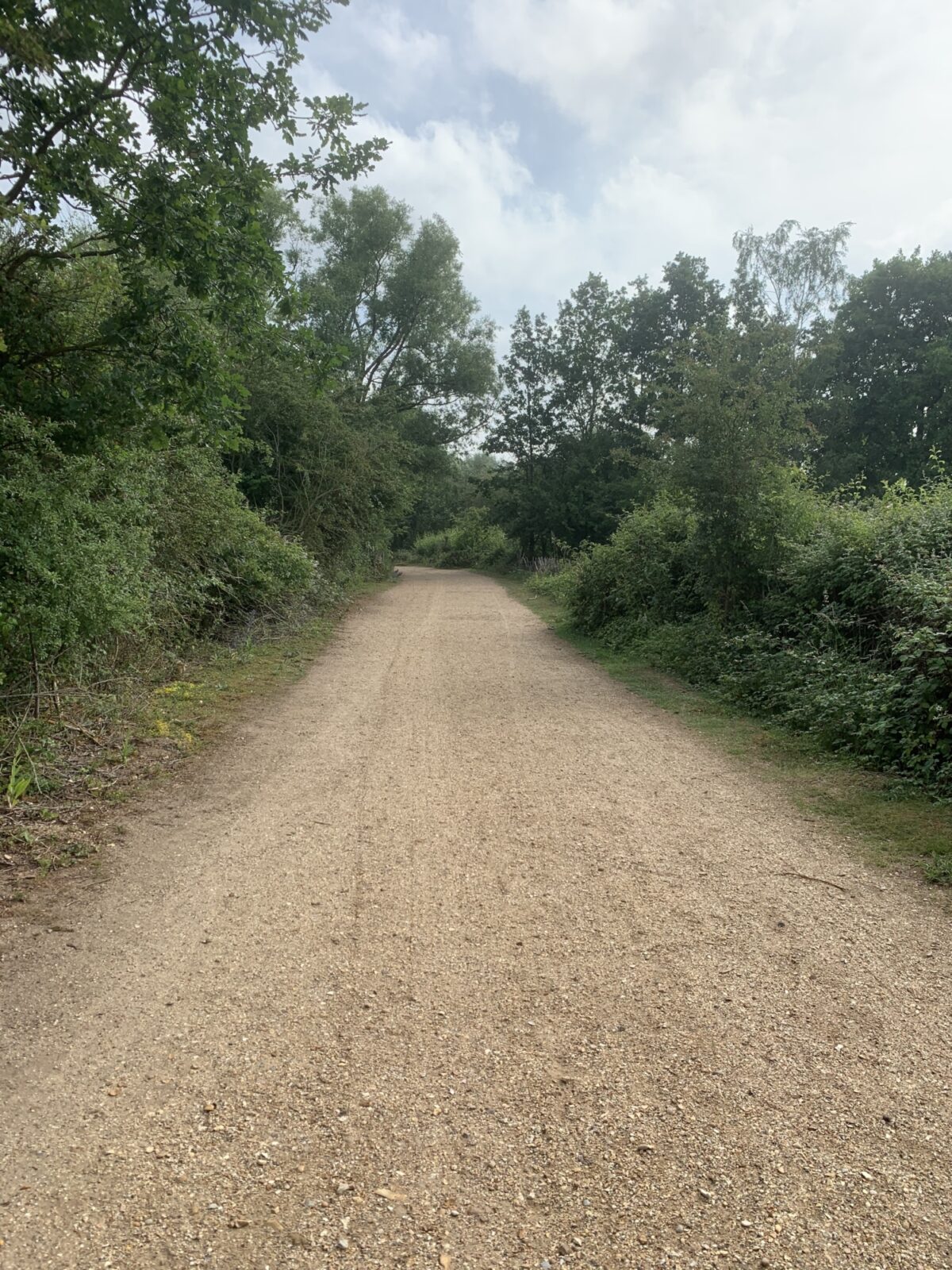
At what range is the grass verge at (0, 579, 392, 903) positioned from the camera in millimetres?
4691

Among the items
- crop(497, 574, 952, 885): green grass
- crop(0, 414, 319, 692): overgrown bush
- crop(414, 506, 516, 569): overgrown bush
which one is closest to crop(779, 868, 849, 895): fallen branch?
crop(497, 574, 952, 885): green grass

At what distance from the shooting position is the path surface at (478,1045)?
2.18 m

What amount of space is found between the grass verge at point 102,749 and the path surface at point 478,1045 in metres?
0.38

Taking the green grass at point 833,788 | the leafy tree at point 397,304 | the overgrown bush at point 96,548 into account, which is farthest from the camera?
the leafy tree at point 397,304

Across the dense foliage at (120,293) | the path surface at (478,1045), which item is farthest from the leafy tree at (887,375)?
the path surface at (478,1045)

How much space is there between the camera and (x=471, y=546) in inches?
1815

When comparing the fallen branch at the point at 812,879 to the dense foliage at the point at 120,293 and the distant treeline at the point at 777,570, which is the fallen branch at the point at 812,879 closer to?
the distant treeline at the point at 777,570

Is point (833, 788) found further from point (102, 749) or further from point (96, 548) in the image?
point (96, 548)

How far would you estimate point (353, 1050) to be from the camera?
2912 mm

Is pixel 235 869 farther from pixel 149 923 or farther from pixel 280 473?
pixel 280 473

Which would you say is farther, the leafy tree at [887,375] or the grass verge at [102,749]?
the leafy tree at [887,375]

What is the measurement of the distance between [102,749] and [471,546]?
4033 centimetres

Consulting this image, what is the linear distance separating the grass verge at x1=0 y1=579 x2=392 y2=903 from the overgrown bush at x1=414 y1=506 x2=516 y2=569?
103 ft

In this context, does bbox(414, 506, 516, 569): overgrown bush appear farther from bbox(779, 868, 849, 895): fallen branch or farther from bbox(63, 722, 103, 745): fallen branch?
bbox(779, 868, 849, 895): fallen branch
